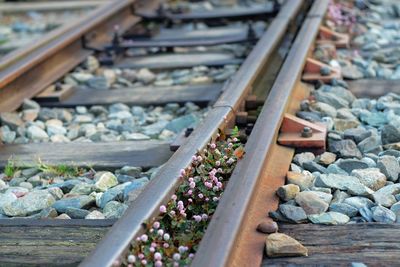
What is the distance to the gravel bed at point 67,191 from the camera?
115 inches

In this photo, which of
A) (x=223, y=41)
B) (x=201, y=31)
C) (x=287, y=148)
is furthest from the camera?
(x=201, y=31)

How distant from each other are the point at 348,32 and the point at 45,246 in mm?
3891

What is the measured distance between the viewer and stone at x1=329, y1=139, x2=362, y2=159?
3.21 metres

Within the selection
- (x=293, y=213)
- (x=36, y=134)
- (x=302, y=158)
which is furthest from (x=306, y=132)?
(x=36, y=134)

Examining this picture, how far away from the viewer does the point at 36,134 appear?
406 centimetres

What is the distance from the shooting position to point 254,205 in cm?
260

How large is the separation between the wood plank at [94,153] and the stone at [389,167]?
3.18 ft

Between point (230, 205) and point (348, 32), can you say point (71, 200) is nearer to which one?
point (230, 205)

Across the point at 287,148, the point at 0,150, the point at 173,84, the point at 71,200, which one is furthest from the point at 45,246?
the point at 173,84

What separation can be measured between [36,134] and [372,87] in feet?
6.15

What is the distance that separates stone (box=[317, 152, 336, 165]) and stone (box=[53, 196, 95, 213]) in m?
0.94

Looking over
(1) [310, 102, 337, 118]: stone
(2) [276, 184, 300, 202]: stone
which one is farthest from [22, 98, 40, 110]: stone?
(2) [276, 184, 300, 202]: stone

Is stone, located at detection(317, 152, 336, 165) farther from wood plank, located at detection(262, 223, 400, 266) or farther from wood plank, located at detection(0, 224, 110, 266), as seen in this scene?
wood plank, located at detection(0, 224, 110, 266)

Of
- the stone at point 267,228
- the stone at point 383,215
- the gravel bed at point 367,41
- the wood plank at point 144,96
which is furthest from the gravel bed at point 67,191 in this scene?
the gravel bed at point 367,41
